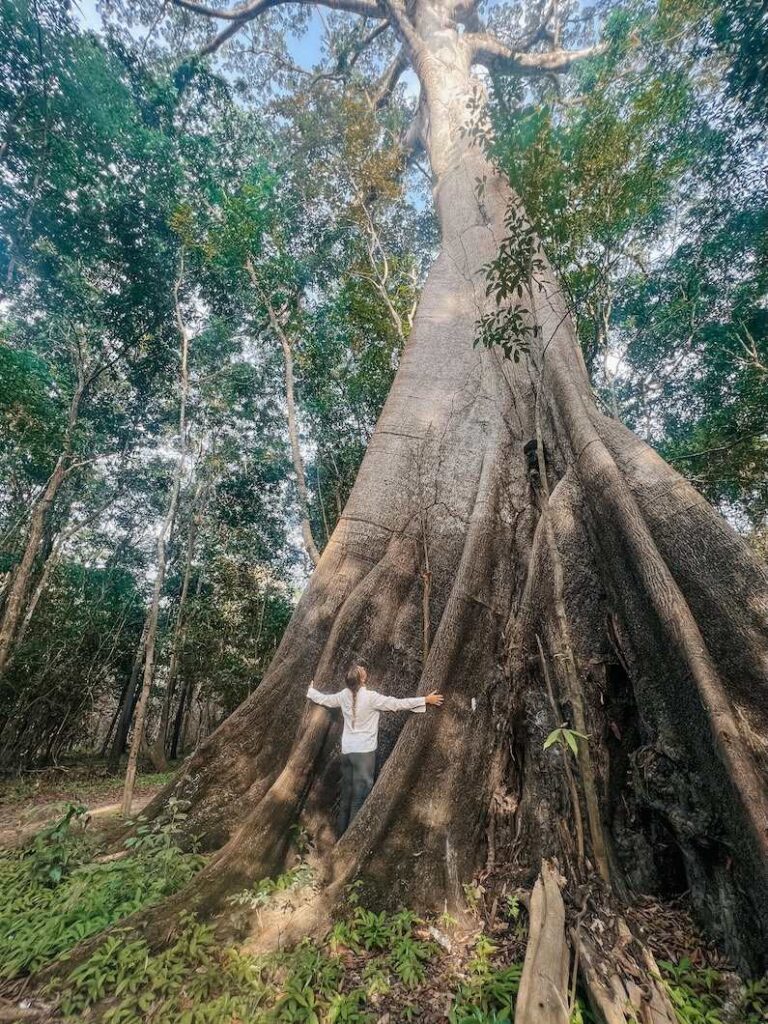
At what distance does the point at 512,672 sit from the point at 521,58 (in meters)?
12.8

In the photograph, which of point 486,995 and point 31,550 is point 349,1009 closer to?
point 486,995

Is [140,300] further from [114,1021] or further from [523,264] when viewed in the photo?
[114,1021]

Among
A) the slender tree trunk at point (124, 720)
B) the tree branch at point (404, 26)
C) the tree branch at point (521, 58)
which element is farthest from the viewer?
the slender tree trunk at point (124, 720)

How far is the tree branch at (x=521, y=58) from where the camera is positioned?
9.48 meters

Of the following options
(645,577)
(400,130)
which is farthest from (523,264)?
(400,130)

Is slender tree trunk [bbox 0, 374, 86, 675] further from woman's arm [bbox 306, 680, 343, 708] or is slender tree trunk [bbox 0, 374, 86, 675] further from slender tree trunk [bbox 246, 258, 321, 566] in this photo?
woman's arm [bbox 306, 680, 343, 708]

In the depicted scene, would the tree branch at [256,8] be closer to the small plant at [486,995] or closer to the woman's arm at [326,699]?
the woman's arm at [326,699]

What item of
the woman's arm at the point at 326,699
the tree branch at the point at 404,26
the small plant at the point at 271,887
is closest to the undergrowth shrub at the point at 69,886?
the small plant at the point at 271,887

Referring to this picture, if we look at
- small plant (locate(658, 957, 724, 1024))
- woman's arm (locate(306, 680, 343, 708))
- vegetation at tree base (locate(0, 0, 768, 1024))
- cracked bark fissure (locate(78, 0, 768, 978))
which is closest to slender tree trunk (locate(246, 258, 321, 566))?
vegetation at tree base (locate(0, 0, 768, 1024))

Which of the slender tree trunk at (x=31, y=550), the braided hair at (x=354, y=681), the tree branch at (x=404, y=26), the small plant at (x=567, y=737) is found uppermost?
the tree branch at (x=404, y=26)

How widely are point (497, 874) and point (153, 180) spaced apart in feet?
36.8

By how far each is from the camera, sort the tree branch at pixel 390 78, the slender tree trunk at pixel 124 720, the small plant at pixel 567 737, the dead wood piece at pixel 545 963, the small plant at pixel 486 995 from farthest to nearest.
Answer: the tree branch at pixel 390 78 < the slender tree trunk at pixel 124 720 < the small plant at pixel 567 737 < the small plant at pixel 486 995 < the dead wood piece at pixel 545 963

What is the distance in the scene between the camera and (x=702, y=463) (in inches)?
267

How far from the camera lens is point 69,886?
94.5 inches
